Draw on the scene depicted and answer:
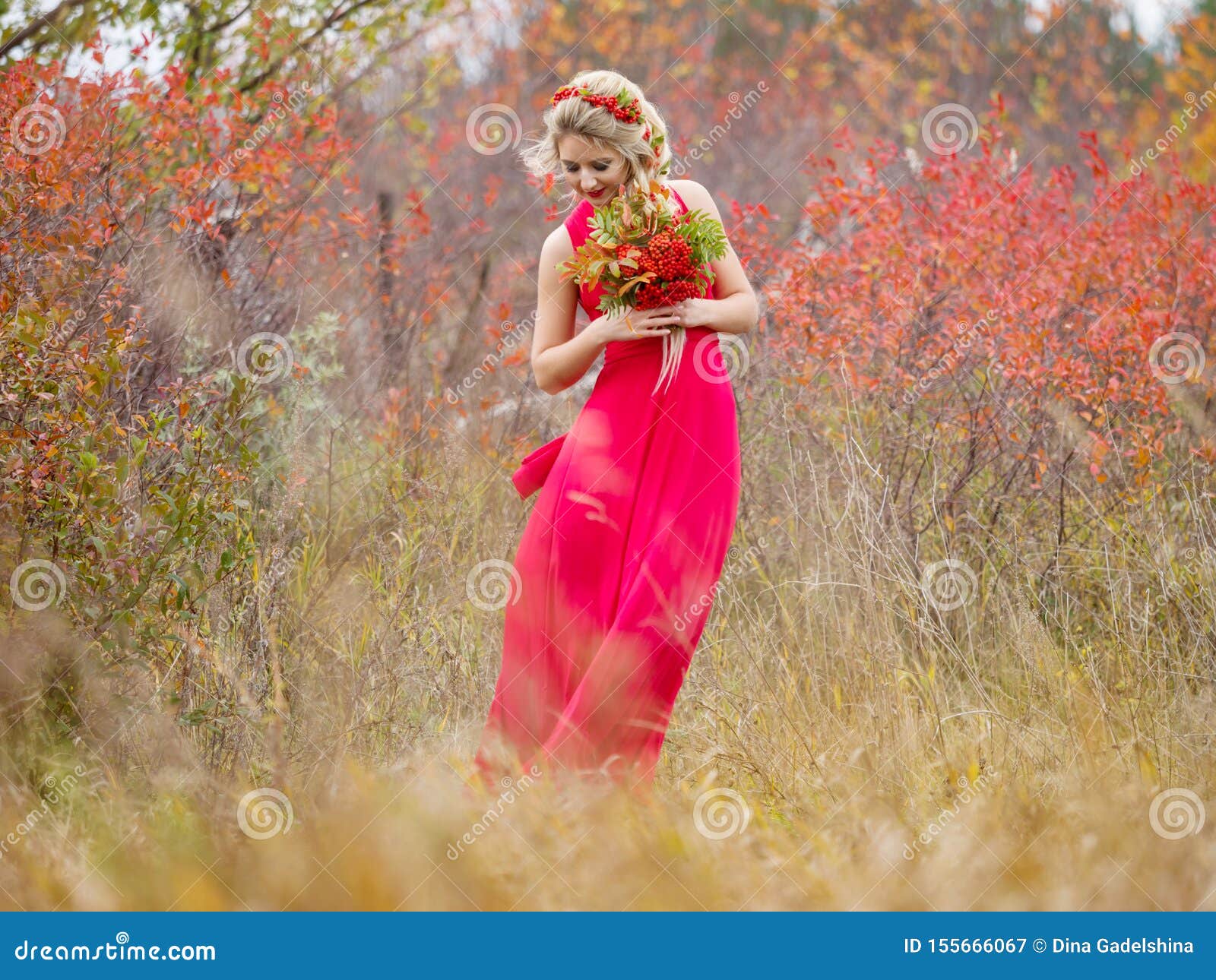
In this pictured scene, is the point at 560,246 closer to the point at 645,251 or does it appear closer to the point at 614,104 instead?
the point at 645,251

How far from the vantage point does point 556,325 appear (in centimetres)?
320

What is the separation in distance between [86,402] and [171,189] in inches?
64.5

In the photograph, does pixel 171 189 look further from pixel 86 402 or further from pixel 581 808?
pixel 581 808

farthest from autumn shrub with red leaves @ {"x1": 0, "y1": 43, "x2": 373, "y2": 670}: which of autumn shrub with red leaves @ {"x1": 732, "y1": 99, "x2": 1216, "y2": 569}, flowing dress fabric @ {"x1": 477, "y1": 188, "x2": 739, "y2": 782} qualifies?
autumn shrub with red leaves @ {"x1": 732, "y1": 99, "x2": 1216, "y2": 569}

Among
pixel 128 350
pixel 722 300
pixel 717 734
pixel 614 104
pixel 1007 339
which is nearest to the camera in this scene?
pixel 614 104

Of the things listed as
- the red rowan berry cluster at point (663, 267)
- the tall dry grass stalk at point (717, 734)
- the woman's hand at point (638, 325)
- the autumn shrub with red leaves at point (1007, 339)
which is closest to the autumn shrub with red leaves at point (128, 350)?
the tall dry grass stalk at point (717, 734)

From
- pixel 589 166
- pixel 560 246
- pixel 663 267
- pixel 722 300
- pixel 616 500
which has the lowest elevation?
pixel 616 500

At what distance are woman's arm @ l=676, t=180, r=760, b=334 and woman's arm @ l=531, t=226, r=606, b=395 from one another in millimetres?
247

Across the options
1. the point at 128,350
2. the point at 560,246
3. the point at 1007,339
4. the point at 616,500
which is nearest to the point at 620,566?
the point at 616,500

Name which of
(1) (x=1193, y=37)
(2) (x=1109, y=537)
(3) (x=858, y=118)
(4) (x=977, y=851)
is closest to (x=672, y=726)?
(4) (x=977, y=851)

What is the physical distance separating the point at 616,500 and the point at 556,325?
0.46 meters

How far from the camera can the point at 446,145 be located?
1134cm

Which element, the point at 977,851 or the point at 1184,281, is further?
the point at 1184,281

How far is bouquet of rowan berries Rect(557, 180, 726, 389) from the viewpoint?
2977 mm
